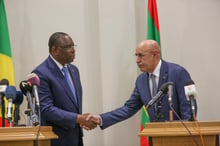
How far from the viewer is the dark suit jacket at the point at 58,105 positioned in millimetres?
4102

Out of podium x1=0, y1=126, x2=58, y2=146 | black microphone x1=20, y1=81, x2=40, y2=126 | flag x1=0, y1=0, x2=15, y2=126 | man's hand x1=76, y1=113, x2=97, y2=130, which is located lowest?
man's hand x1=76, y1=113, x2=97, y2=130

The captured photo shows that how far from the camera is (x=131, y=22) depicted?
565cm

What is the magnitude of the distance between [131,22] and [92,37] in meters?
0.58

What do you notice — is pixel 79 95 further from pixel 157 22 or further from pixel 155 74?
pixel 157 22

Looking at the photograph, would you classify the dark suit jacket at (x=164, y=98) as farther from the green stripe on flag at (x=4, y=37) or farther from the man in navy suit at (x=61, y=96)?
the green stripe on flag at (x=4, y=37)

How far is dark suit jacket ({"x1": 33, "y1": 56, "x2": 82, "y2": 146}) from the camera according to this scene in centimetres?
410

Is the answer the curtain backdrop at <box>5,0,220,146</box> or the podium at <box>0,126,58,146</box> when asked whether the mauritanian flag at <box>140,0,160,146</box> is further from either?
the podium at <box>0,126,58,146</box>

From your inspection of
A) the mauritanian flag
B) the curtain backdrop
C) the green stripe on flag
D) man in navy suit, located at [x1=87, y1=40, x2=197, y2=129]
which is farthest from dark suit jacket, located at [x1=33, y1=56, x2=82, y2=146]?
the mauritanian flag

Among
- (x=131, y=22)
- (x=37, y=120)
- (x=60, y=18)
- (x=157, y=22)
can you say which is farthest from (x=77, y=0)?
(x=37, y=120)

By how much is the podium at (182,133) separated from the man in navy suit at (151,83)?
1001 millimetres

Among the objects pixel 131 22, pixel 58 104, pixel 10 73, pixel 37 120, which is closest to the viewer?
pixel 37 120

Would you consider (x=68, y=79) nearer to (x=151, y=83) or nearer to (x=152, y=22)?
(x=151, y=83)

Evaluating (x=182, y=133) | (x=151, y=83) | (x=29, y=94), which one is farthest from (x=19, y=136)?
(x=151, y=83)

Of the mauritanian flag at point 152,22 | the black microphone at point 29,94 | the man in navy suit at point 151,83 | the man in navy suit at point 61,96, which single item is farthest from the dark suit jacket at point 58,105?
the mauritanian flag at point 152,22
